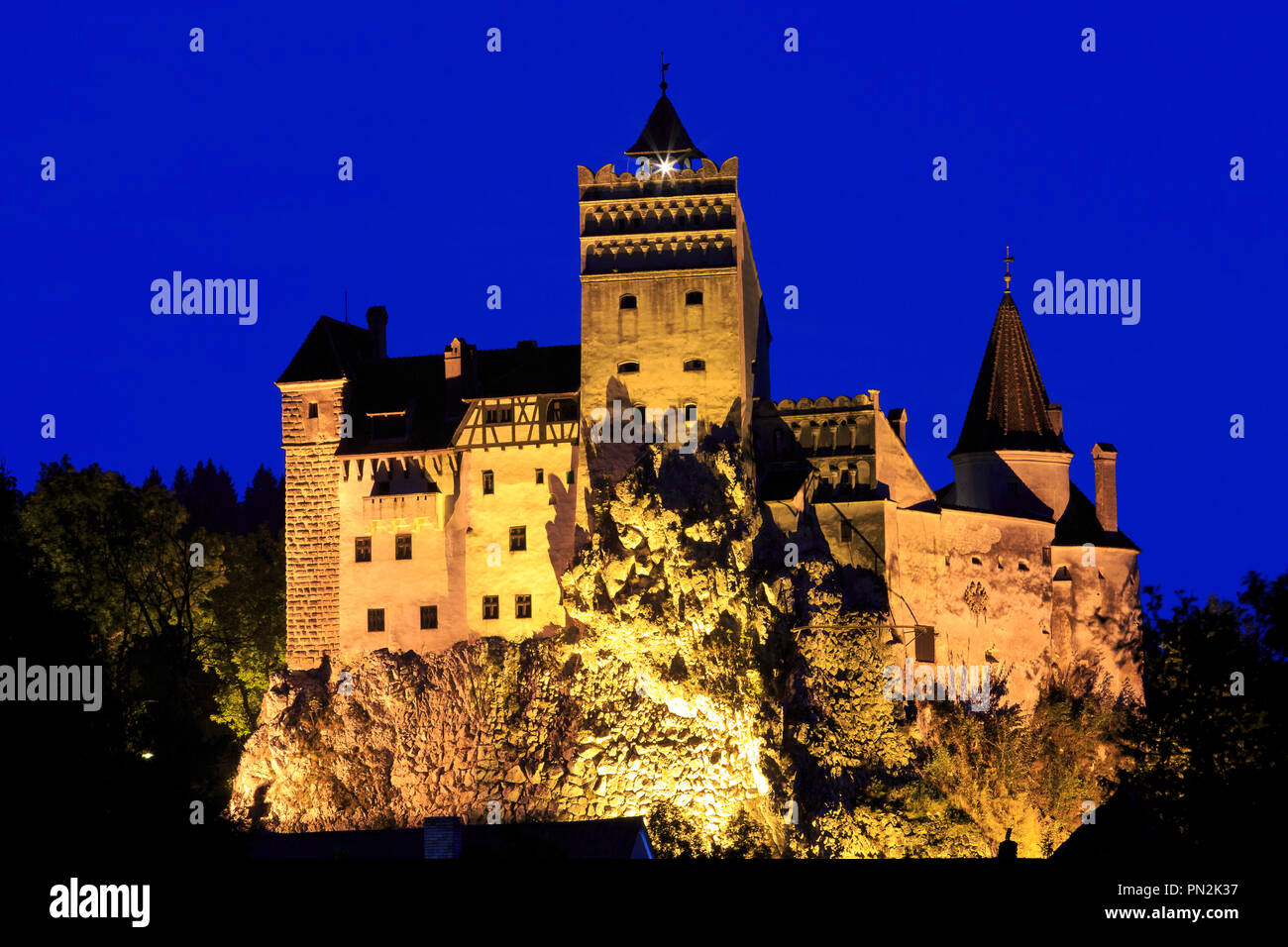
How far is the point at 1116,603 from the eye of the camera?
233 ft

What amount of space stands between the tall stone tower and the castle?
7 cm

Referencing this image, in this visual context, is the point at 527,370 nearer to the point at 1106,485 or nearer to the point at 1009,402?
the point at 1009,402

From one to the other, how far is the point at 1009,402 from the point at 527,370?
1663 centimetres

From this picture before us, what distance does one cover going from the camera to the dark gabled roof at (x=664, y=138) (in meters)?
69.1

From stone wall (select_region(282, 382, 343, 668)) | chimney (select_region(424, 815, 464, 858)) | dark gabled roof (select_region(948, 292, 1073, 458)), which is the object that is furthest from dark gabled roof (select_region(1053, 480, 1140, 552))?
chimney (select_region(424, 815, 464, 858))

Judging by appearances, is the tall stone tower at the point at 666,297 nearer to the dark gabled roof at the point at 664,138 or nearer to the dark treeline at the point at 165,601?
the dark gabled roof at the point at 664,138

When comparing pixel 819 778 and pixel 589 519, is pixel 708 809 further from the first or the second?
pixel 589 519

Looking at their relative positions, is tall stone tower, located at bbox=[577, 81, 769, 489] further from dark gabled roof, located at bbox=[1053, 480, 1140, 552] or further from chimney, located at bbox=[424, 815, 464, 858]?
chimney, located at bbox=[424, 815, 464, 858]

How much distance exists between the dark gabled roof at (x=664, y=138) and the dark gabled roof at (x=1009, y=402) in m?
13.3

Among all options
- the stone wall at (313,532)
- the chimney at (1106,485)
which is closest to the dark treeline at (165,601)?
the stone wall at (313,532)

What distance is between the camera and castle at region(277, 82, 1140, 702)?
219ft

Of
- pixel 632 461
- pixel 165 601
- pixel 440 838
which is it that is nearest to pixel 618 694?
pixel 632 461

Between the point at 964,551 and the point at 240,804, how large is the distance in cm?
A: 2506
